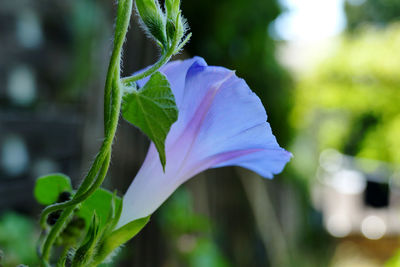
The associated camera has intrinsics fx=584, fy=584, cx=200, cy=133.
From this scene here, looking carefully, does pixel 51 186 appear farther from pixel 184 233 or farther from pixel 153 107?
pixel 184 233

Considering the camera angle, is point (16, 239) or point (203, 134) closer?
point (203, 134)

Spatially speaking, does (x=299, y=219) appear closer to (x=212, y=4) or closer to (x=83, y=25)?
(x=212, y=4)

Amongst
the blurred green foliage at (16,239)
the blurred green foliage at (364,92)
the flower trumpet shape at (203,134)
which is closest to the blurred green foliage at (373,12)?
the blurred green foliage at (364,92)

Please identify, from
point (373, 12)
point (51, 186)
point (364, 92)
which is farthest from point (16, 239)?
point (373, 12)

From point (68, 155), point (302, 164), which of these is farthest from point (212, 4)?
point (302, 164)

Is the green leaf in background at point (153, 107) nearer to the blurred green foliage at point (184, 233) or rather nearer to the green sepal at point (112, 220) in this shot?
the green sepal at point (112, 220)
